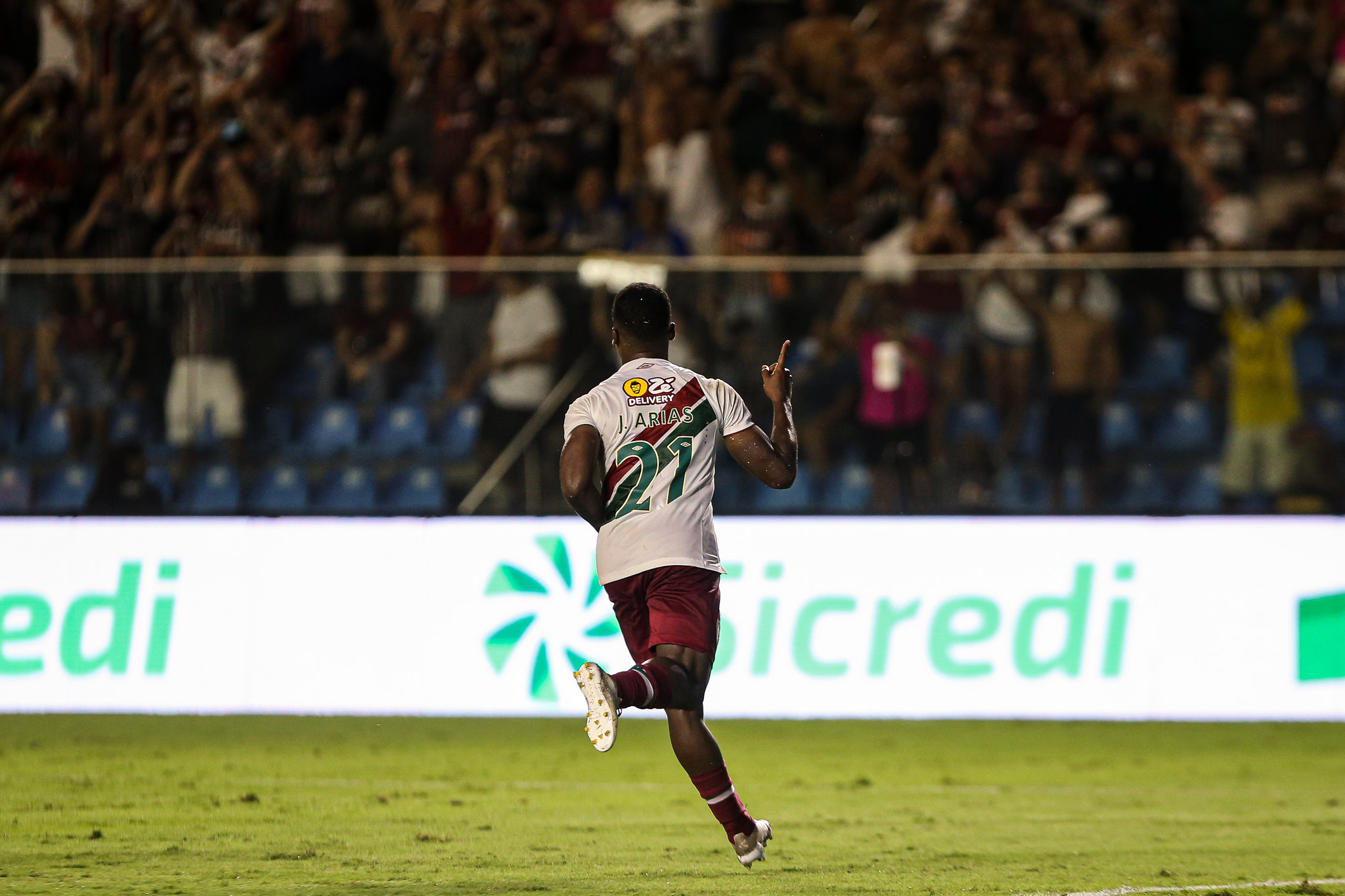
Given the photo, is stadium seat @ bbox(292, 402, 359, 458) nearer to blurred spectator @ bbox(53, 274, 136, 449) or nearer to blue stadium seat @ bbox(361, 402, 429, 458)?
blue stadium seat @ bbox(361, 402, 429, 458)

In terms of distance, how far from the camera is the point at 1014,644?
10.1 metres

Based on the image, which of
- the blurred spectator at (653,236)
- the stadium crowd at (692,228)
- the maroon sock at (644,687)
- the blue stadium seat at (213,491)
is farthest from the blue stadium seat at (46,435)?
the maroon sock at (644,687)

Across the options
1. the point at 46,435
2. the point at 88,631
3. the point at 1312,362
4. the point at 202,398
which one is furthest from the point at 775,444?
the point at 46,435

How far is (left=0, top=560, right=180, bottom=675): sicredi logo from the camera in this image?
10211 millimetres

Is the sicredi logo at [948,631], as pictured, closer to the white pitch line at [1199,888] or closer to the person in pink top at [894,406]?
the person in pink top at [894,406]

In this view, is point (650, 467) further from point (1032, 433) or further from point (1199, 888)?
point (1032, 433)

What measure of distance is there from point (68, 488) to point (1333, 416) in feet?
25.9

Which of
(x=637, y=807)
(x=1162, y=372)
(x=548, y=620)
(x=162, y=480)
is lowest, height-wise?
(x=637, y=807)

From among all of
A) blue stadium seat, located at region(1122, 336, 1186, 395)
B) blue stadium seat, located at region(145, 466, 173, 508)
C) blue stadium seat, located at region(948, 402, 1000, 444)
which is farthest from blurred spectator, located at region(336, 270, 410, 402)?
blue stadium seat, located at region(1122, 336, 1186, 395)

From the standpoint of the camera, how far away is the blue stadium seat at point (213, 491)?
10.5m

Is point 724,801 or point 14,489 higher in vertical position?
point 14,489

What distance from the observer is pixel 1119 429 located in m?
10.4

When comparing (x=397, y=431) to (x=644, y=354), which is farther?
(x=397, y=431)

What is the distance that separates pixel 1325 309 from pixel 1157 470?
1.42m
